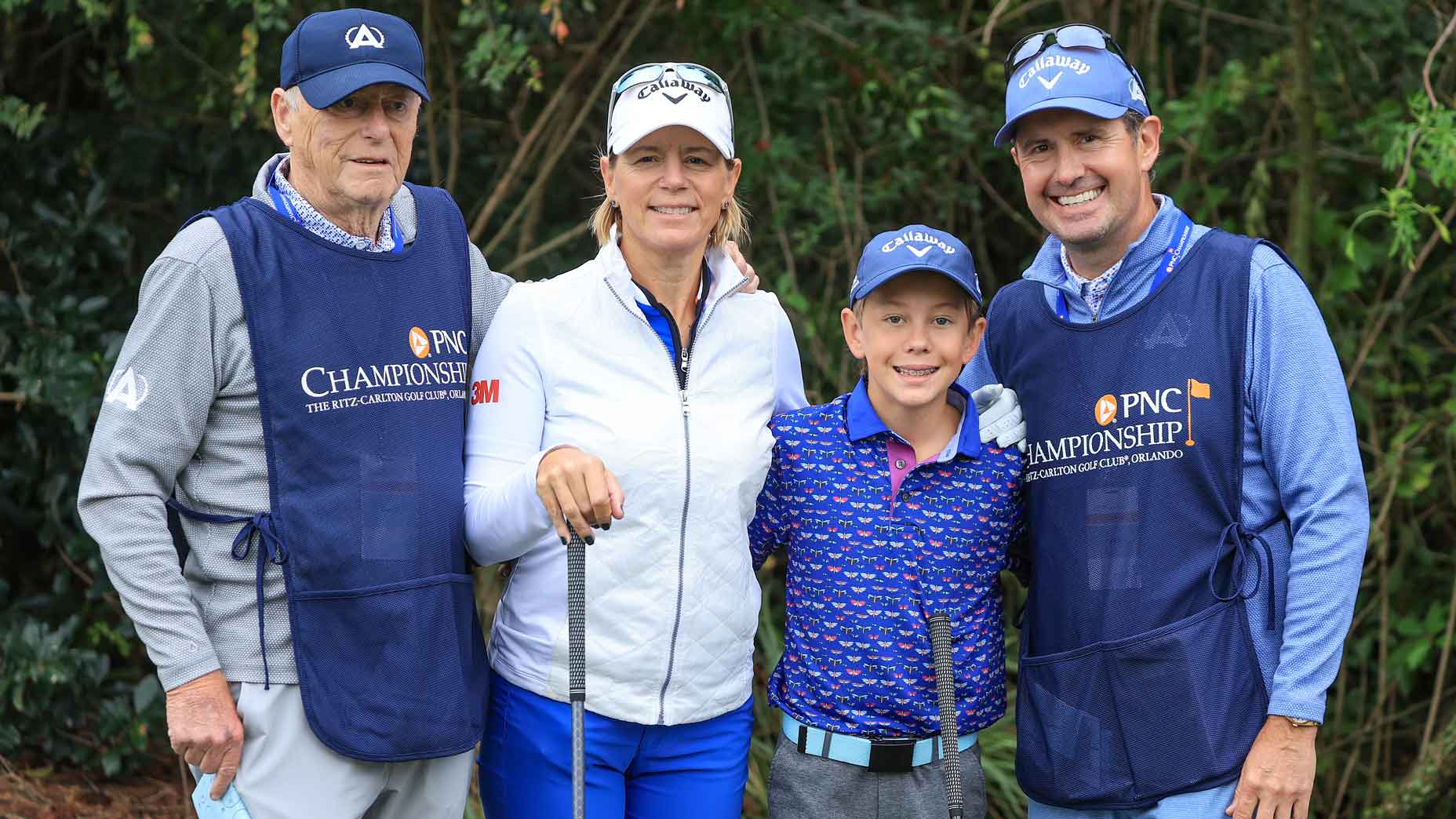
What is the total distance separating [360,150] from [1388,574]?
4312 millimetres

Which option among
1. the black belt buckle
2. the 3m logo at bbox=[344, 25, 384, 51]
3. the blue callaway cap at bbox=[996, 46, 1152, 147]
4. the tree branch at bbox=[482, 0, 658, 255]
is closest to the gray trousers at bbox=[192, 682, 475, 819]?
the black belt buckle

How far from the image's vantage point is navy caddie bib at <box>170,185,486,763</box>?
9.14 feet

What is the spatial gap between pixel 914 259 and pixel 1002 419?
1.22 ft

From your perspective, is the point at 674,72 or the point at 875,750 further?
the point at 674,72

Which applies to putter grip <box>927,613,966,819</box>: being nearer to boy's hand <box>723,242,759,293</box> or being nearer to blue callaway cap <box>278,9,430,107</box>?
boy's hand <box>723,242,759,293</box>

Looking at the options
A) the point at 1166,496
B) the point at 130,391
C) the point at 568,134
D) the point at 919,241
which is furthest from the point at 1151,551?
the point at 568,134

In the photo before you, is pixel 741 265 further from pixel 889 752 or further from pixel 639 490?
pixel 889 752

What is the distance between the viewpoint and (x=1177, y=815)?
285 cm

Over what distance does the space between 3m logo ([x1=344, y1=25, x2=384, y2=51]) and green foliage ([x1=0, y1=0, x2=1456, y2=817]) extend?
6.76ft

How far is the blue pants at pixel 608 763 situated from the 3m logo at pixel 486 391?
568 millimetres

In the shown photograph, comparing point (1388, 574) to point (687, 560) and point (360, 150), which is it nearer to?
point (687, 560)

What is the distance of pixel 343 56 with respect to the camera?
114 inches

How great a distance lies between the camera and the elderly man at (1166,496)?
9.14 ft

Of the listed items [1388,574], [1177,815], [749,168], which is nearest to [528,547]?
[1177,815]
